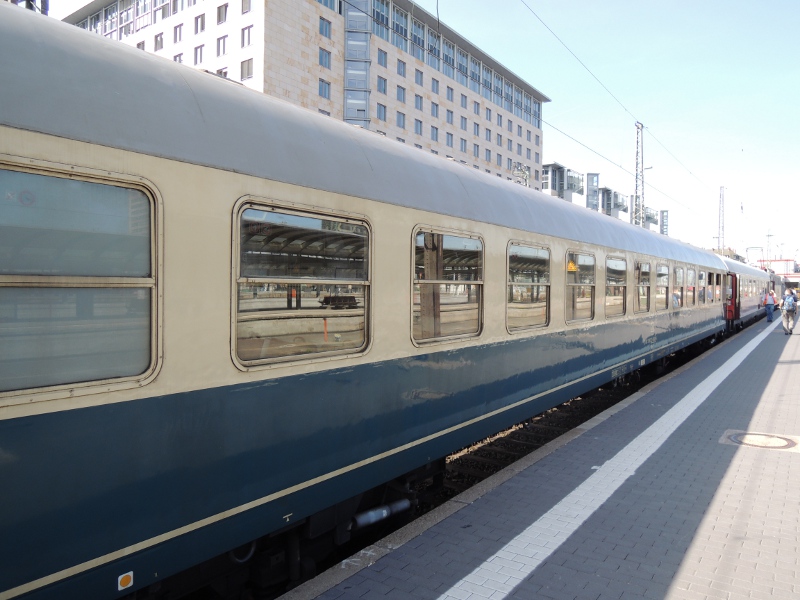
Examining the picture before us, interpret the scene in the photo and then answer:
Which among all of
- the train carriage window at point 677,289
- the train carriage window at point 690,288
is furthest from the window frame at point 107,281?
the train carriage window at point 690,288

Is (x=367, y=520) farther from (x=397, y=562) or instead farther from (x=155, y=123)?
(x=155, y=123)

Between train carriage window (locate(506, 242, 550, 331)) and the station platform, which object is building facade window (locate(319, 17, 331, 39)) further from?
the station platform

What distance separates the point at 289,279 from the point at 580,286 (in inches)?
214

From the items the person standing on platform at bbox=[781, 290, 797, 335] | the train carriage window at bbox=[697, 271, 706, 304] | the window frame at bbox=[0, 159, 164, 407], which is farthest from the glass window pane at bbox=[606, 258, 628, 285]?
the person standing on platform at bbox=[781, 290, 797, 335]

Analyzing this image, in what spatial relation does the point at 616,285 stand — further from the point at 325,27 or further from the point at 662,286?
the point at 325,27

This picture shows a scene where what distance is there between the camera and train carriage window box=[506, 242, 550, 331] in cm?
612

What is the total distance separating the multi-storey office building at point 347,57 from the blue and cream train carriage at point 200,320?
85.5 feet

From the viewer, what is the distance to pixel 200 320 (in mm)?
3055

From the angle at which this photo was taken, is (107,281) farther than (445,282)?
No

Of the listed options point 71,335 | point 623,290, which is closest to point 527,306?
point 623,290

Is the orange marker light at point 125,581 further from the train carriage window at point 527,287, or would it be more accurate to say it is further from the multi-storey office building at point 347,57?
the multi-storey office building at point 347,57

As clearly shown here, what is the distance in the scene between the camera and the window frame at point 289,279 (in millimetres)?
3232

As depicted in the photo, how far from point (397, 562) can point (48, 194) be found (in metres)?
3.14

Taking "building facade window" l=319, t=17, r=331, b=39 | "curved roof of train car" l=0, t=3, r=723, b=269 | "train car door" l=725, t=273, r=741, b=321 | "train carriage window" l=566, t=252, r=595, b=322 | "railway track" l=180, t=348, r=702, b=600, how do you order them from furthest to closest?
"building facade window" l=319, t=17, r=331, b=39
"train car door" l=725, t=273, r=741, b=321
"train carriage window" l=566, t=252, r=595, b=322
"railway track" l=180, t=348, r=702, b=600
"curved roof of train car" l=0, t=3, r=723, b=269
